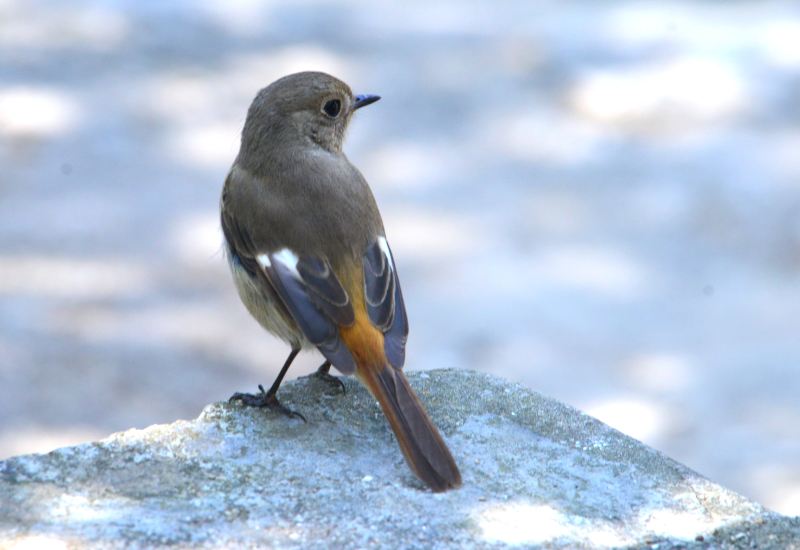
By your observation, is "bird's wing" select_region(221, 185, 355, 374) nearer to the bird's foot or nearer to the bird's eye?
the bird's foot

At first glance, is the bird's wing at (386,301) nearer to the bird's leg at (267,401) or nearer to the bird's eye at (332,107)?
the bird's leg at (267,401)

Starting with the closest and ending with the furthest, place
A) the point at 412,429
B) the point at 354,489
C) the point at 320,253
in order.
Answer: the point at 354,489, the point at 412,429, the point at 320,253

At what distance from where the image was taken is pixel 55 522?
2.78 metres

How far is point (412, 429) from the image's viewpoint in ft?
10.4

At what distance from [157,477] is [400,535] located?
67 cm

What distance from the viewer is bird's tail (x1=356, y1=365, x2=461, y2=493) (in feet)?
10.0

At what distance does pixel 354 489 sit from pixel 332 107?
176 cm

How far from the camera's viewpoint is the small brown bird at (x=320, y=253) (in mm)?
3355

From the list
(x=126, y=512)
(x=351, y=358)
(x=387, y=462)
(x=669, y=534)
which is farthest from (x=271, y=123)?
(x=669, y=534)

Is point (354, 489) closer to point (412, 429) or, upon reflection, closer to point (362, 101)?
point (412, 429)

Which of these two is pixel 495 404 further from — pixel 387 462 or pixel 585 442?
pixel 387 462

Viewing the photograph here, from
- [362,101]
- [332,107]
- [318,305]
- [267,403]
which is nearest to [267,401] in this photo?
[267,403]

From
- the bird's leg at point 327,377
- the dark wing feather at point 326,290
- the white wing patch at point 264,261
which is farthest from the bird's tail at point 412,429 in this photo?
the white wing patch at point 264,261

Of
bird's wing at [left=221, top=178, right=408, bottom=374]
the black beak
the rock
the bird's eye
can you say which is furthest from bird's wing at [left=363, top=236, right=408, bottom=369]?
the black beak
